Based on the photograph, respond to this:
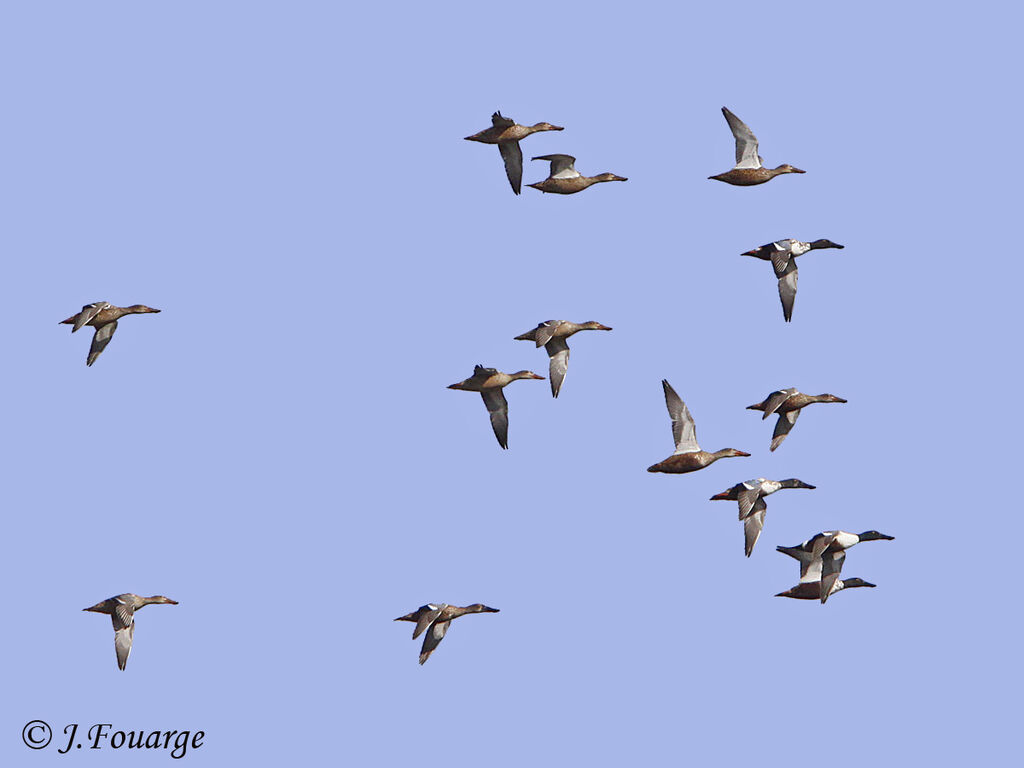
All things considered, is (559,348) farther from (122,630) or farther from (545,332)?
(122,630)

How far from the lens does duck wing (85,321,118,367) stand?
97.8ft

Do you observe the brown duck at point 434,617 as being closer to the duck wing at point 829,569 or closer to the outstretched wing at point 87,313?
the duck wing at point 829,569

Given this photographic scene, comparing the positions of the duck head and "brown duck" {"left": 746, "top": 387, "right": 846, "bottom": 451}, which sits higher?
"brown duck" {"left": 746, "top": 387, "right": 846, "bottom": 451}

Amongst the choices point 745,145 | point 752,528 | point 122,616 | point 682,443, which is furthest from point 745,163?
point 122,616

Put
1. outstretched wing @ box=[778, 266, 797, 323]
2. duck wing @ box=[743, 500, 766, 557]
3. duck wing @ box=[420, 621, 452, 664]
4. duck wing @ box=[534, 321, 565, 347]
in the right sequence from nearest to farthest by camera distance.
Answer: duck wing @ box=[743, 500, 766, 557] → duck wing @ box=[534, 321, 565, 347] → duck wing @ box=[420, 621, 452, 664] → outstretched wing @ box=[778, 266, 797, 323]

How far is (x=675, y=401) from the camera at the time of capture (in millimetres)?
28281

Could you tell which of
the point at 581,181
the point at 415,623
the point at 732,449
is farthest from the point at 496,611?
the point at 581,181

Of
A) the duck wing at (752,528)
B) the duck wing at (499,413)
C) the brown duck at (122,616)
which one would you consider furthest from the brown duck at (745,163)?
the brown duck at (122,616)

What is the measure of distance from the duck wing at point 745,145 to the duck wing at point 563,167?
2684 mm

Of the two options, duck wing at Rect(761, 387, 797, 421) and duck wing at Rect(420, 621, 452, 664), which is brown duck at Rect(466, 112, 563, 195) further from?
duck wing at Rect(420, 621, 452, 664)

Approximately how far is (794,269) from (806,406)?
2.31m

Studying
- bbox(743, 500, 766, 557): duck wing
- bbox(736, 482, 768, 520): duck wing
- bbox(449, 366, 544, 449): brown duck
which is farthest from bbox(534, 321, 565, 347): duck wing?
bbox(743, 500, 766, 557): duck wing

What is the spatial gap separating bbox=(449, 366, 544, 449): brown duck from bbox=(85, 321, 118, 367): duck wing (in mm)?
5761

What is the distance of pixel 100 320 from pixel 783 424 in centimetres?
1115
